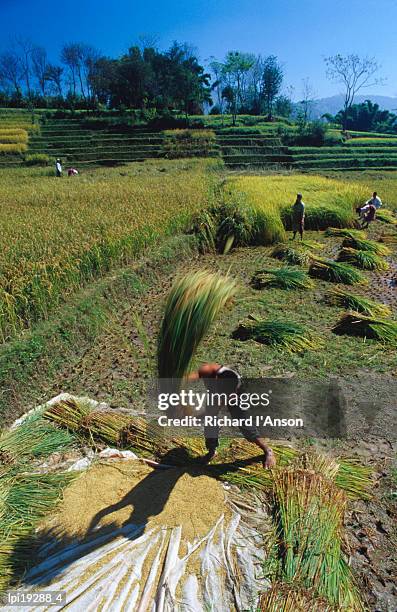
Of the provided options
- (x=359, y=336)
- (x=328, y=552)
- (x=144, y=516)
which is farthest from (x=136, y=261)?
(x=328, y=552)

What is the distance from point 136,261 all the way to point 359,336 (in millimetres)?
3911

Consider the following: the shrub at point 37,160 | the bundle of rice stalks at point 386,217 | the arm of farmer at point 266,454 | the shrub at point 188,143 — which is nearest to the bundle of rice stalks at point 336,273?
the arm of farmer at point 266,454

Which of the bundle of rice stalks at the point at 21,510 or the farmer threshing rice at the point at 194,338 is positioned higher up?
the farmer threshing rice at the point at 194,338

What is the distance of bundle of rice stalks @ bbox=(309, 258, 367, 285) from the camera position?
6953mm

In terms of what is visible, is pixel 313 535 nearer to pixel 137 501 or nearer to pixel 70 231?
pixel 137 501

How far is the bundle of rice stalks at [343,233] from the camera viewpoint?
9680mm

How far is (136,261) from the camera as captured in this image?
712cm

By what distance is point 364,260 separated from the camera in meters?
7.86

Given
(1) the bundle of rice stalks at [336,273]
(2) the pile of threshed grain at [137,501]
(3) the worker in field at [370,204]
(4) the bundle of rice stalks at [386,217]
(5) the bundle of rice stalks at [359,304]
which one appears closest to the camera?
(2) the pile of threshed grain at [137,501]

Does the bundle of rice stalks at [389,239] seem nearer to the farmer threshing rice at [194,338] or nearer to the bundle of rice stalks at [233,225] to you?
the bundle of rice stalks at [233,225]

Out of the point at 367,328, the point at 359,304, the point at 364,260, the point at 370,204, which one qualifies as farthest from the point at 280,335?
the point at 370,204

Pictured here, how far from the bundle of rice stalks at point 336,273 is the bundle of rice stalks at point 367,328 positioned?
80.6 inches

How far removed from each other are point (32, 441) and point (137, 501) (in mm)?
1011

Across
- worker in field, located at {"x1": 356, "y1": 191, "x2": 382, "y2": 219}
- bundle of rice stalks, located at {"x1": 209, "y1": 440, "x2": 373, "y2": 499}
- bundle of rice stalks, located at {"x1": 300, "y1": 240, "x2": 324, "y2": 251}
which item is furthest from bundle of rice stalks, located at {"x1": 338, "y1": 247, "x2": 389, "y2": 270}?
bundle of rice stalks, located at {"x1": 209, "y1": 440, "x2": 373, "y2": 499}
